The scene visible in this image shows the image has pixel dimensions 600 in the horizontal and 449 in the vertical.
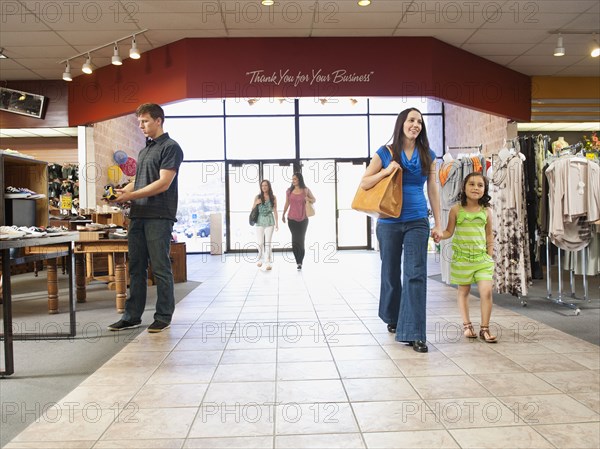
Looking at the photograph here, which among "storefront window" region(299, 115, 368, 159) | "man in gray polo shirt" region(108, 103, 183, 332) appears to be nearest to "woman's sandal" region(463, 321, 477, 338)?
"man in gray polo shirt" region(108, 103, 183, 332)

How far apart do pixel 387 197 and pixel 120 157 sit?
8.05m

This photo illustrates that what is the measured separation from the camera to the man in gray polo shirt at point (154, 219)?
12.7 feet

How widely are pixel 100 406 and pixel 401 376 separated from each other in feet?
4.85

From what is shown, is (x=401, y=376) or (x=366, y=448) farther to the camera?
(x=401, y=376)

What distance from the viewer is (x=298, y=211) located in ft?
27.5

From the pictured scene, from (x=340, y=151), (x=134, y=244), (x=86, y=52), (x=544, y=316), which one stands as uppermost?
(x=86, y=52)

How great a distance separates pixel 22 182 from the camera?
4293 mm

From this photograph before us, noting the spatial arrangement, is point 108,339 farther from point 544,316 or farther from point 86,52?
point 86,52

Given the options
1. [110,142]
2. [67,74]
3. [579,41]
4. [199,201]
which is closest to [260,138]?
[199,201]

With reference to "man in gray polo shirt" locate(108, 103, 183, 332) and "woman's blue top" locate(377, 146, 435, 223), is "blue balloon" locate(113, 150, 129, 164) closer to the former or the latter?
"man in gray polo shirt" locate(108, 103, 183, 332)

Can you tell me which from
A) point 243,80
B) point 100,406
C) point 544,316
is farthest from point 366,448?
point 243,80

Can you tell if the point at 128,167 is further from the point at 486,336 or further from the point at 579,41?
the point at 486,336

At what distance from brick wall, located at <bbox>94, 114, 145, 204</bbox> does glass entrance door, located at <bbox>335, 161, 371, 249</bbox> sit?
472cm

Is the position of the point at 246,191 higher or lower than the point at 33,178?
higher
